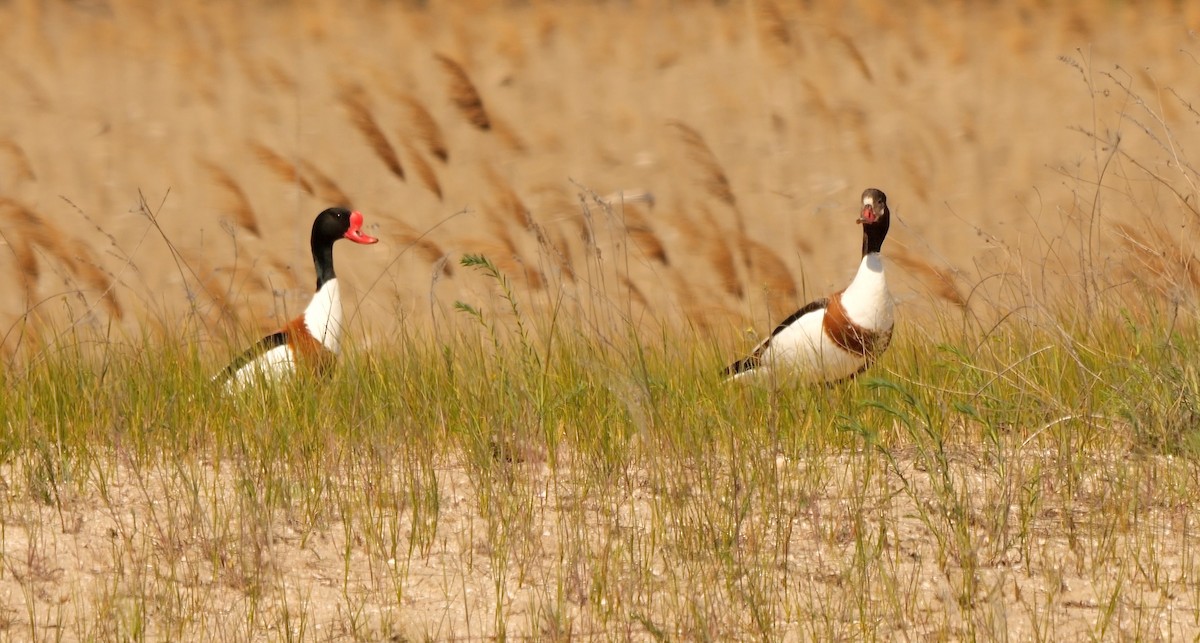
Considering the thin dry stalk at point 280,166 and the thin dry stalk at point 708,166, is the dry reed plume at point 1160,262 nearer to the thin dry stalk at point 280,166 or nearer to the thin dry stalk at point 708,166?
the thin dry stalk at point 708,166

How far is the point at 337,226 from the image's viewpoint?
6.09 meters

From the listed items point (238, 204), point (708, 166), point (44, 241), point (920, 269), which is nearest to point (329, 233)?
point (238, 204)

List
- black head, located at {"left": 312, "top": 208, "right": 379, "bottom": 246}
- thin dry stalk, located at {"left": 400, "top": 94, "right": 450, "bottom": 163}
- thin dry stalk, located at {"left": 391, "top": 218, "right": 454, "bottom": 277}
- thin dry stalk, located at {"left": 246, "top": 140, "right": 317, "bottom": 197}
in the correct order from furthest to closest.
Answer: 1. thin dry stalk, located at {"left": 400, "top": 94, "right": 450, "bottom": 163}
2. thin dry stalk, located at {"left": 246, "top": 140, "right": 317, "bottom": 197}
3. thin dry stalk, located at {"left": 391, "top": 218, "right": 454, "bottom": 277}
4. black head, located at {"left": 312, "top": 208, "right": 379, "bottom": 246}

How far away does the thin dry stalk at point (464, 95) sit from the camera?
275 inches

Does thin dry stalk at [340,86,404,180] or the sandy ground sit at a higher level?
thin dry stalk at [340,86,404,180]

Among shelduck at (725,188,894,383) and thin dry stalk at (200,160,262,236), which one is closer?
shelduck at (725,188,894,383)

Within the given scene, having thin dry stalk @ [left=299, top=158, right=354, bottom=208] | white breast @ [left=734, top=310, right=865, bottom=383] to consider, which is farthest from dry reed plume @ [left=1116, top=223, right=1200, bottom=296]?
thin dry stalk @ [left=299, top=158, right=354, bottom=208]

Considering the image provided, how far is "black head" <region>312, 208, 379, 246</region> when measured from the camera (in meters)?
6.03

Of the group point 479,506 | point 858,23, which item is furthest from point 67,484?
point 858,23

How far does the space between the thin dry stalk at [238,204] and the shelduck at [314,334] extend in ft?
1.62

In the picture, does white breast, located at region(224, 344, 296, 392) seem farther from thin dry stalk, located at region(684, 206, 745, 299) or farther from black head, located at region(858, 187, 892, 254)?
thin dry stalk, located at region(684, 206, 745, 299)

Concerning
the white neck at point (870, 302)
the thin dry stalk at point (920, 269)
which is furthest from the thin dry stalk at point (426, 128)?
the white neck at point (870, 302)

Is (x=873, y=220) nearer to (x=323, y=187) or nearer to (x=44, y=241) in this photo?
(x=323, y=187)

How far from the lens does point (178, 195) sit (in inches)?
289
